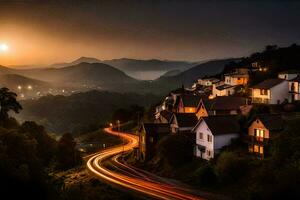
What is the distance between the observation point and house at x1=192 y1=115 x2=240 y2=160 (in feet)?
141

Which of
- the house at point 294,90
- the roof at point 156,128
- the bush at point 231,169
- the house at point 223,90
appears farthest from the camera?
the house at point 223,90

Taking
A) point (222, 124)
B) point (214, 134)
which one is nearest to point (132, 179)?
point (214, 134)

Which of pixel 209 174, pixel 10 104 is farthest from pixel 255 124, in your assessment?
pixel 10 104

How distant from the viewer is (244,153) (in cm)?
4009

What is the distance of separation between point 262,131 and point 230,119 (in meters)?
5.37

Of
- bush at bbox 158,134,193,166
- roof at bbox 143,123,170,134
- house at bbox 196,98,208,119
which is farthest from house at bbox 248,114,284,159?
roof at bbox 143,123,170,134

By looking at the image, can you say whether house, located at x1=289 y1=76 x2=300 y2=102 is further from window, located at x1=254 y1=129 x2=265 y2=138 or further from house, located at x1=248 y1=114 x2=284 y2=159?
window, located at x1=254 y1=129 x2=265 y2=138

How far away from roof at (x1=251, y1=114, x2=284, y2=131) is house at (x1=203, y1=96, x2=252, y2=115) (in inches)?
528

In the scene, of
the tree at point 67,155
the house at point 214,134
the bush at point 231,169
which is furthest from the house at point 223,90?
the bush at point 231,169

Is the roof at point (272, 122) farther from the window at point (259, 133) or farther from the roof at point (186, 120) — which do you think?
the roof at point (186, 120)

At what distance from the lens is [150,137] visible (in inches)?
2114

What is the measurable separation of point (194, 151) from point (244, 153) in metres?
8.04

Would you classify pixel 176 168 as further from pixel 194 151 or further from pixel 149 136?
pixel 149 136

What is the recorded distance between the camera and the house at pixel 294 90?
2164 inches
